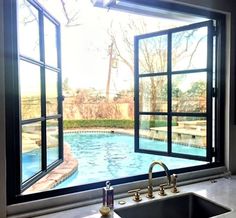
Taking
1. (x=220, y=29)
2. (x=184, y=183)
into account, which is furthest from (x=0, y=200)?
(x=220, y=29)

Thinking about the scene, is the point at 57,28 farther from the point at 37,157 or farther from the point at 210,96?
the point at 210,96

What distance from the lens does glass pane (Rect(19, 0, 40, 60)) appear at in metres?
1.82

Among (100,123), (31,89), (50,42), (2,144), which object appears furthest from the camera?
(100,123)

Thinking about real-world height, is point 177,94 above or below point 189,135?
above

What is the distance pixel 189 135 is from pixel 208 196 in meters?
1.34

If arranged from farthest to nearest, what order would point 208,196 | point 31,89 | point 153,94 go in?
point 153,94 < point 31,89 < point 208,196

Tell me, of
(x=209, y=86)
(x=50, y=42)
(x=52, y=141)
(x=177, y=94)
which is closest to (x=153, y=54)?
(x=177, y=94)

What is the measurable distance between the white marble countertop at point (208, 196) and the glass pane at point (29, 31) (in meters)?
1.11

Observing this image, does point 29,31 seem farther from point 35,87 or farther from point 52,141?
point 52,141

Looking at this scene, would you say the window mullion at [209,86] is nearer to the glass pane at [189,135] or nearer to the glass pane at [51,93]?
the glass pane at [189,135]

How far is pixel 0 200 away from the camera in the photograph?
4.25ft

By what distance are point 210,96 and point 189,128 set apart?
66 centimetres

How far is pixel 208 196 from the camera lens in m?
1.64

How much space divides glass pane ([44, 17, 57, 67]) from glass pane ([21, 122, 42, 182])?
595mm
